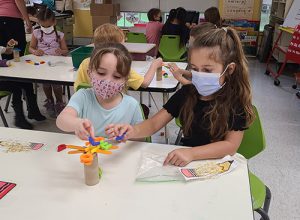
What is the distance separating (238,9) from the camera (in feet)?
21.3

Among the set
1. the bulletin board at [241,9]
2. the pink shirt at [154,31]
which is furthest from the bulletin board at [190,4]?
the pink shirt at [154,31]

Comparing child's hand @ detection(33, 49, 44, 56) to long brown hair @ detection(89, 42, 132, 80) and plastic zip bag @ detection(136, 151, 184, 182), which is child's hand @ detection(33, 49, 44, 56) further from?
plastic zip bag @ detection(136, 151, 184, 182)

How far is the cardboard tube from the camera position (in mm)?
965

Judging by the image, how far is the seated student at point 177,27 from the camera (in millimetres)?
4555

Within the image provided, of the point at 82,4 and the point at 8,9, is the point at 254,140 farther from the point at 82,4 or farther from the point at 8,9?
the point at 82,4

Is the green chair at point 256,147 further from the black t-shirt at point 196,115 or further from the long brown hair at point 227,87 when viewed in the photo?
the black t-shirt at point 196,115

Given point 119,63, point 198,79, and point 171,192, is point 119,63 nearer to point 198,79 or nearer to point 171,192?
point 198,79

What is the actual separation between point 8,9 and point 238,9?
4754 mm

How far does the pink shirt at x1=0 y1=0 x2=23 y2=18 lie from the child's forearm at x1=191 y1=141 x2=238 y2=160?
2.91 meters

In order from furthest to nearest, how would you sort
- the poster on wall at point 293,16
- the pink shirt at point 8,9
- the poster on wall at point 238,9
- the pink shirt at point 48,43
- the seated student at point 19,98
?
1. the poster on wall at point 238,9
2. the poster on wall at point 293,16
3. the pink shirt at point 48,43
4. the pink shirt at point 8,9
5. the seated student at point 19,98

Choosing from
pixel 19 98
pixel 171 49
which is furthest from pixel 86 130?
pixel 171 49

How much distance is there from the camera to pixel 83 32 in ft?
23.4

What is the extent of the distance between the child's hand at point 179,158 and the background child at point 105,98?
0.38 m

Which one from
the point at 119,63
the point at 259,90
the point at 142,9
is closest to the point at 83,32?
the point at 142,9
